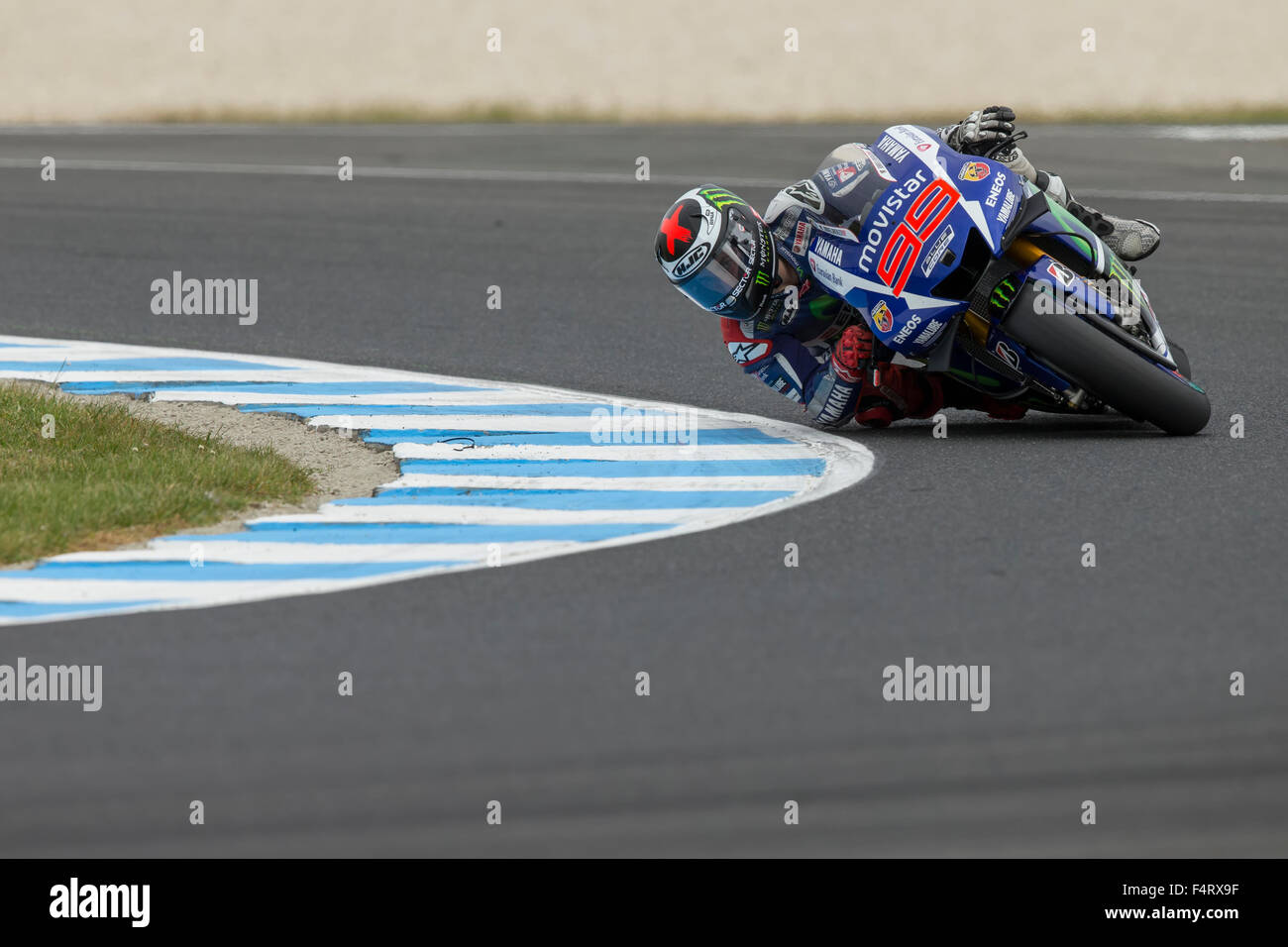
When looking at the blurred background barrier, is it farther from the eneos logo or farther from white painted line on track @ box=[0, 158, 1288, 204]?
the eneos logo

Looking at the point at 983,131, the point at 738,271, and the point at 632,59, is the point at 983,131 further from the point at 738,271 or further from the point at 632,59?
the point at 632,59

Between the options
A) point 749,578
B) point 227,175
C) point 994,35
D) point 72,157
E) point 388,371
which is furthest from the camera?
point 994,35

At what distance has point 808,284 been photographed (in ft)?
26.2

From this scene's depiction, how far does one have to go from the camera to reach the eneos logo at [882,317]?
7633 millimetres

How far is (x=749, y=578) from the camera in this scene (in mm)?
6078

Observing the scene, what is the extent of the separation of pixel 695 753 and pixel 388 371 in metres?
5.45

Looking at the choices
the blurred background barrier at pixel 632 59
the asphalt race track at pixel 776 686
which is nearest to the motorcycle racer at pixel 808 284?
the asphalt race track at pixel 776 686

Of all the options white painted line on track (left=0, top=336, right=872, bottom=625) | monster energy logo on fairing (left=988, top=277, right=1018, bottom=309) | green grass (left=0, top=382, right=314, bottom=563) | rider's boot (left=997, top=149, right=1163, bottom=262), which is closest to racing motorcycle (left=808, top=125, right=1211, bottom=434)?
monster energy logo on fairing (left=988, top=277, right=1018, bottom=309)

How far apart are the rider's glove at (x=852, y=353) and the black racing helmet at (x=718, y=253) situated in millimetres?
390

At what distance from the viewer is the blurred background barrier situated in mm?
21672

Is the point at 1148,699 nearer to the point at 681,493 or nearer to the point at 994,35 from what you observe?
the point at 681,493

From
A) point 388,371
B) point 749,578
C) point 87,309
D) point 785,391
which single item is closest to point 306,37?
point 87,309

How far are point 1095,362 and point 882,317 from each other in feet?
2.90

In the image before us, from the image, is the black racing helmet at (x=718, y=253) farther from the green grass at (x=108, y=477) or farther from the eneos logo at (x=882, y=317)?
the green grass at (x=108, y=477)
